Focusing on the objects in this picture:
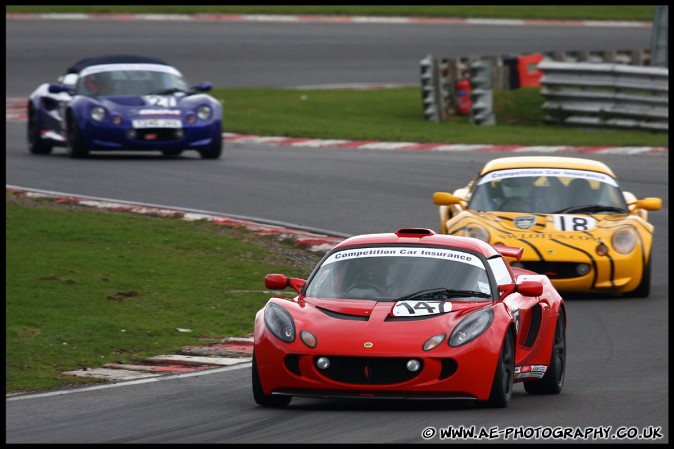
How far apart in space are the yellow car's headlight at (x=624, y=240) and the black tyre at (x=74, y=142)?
1119cm

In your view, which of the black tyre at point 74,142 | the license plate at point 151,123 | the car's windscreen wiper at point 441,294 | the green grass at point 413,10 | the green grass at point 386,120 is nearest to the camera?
the car's windscreen wiper at point 441,294

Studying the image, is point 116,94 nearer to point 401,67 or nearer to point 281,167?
point 281,167

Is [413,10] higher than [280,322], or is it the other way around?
[413,10]

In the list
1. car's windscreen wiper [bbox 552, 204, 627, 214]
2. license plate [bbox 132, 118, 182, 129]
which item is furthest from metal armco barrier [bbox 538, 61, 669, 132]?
car's windscreen wiper [bbox 552, 204, 627, 214]

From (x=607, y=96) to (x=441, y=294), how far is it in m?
19.6

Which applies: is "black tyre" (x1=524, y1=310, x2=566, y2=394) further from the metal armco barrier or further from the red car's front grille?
the metal armco barrier

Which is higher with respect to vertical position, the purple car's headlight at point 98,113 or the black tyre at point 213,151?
the purple car's headlight at point 98,113

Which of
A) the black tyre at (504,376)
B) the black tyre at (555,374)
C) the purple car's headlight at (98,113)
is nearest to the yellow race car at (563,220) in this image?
the black tyre at (555,374)

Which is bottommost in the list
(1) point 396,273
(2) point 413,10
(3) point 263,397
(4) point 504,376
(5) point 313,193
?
(5) point 313,193

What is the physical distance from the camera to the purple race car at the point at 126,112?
74.9 ft

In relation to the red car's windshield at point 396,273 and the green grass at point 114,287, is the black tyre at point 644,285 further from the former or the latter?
the red car's windshield at point 396,273

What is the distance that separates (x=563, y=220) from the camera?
1425 centimetres

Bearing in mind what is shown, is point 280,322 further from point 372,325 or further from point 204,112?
point 204,112

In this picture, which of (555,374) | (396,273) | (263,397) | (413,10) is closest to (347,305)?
(396,273)
